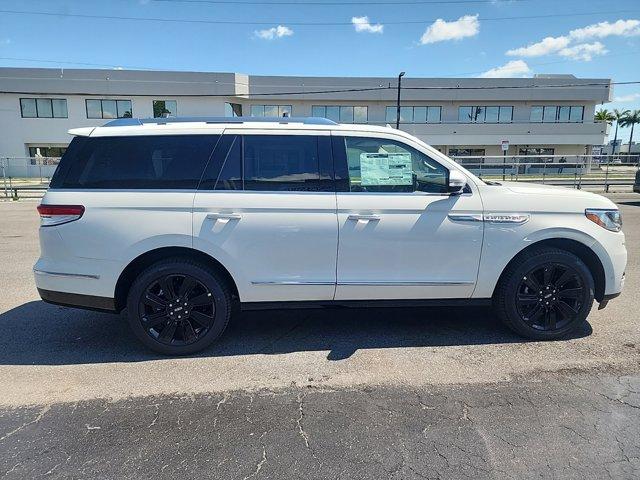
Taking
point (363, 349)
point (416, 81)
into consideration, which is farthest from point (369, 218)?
point (416, 81)

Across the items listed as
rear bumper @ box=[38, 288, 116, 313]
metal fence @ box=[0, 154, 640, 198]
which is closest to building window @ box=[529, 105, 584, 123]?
metal fence @ box=[0, 154, 640, 198]

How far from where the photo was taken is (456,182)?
381 centimetres

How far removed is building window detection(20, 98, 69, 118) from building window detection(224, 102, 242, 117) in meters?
13.2

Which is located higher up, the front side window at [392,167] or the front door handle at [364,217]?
the front side window at [392,167]

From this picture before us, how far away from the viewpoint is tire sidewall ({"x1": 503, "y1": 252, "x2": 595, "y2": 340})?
3.96m

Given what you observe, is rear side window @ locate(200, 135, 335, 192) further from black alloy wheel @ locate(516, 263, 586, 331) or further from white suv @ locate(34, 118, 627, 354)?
black alloy wheel @ locate(516, 263, 586, 331)

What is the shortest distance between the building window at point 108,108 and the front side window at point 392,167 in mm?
38739

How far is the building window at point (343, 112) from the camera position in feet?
135

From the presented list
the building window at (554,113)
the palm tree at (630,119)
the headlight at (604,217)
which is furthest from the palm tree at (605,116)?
the headlight at (604,217)

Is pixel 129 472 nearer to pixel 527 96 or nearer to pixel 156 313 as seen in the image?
pixel 156 313

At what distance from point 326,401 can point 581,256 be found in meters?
2.80

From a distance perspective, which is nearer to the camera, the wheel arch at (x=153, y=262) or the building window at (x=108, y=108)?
the wheel arch at (x=153, y=262)

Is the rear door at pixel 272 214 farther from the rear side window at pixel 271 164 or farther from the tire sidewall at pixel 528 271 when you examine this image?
the tire sidewall at pixel 528 271

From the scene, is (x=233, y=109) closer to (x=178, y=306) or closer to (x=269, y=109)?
(x=269, y=109)
